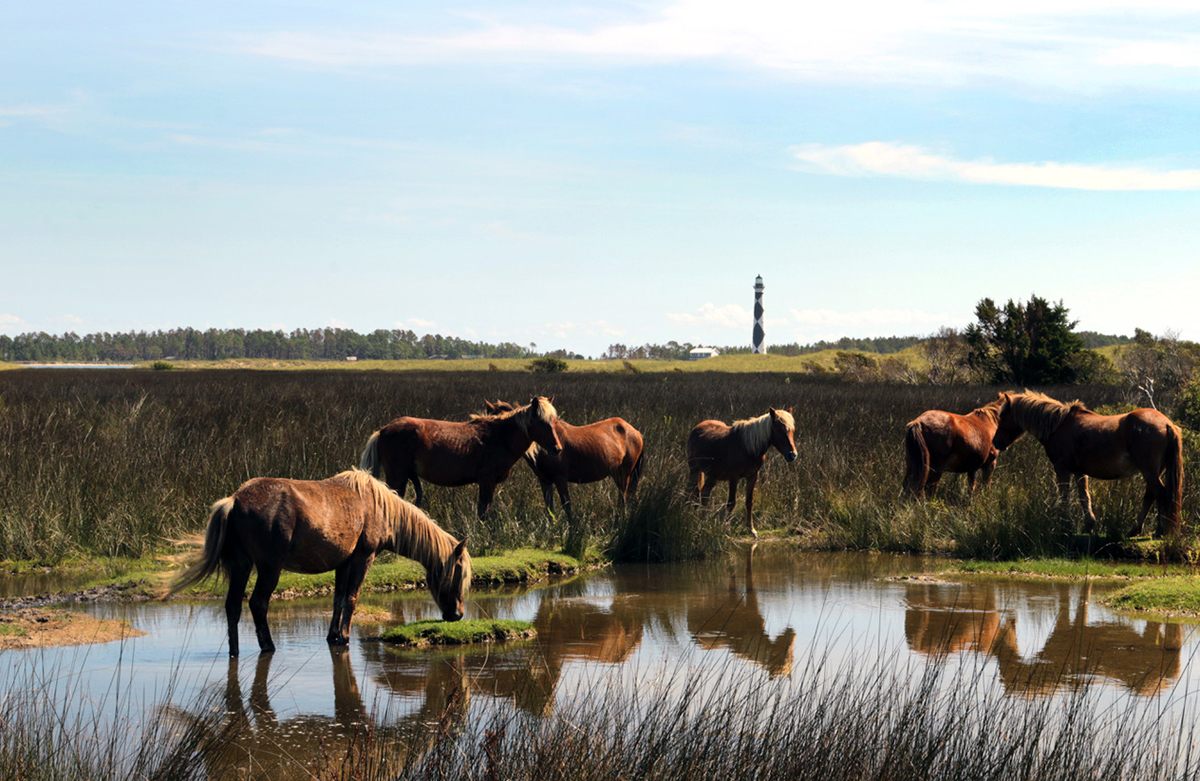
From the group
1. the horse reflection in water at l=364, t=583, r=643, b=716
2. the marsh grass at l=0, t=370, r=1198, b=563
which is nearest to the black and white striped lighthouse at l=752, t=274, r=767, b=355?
the marsh grass at l=0, t=370, r=1198, b=563

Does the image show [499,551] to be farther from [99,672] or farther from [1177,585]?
[1177,585]

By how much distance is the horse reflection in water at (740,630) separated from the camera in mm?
6648


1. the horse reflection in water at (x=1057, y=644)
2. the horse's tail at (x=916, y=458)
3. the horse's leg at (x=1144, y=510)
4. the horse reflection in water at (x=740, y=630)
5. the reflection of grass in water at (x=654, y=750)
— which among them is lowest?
the horse reflection in water at (x=740, y=630)

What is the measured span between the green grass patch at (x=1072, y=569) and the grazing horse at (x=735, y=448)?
96.7 inches

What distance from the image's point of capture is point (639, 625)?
7.71m

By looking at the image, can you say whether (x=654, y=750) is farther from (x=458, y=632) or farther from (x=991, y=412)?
(x=991, y=412)

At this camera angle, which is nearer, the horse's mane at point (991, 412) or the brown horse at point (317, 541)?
the brown horse at point (317, 541)

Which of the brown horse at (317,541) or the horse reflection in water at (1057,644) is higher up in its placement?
the brown horse at (317,541)

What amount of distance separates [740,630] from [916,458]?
5.48 meters

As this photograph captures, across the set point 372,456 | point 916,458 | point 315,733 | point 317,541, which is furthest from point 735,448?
point 315,733

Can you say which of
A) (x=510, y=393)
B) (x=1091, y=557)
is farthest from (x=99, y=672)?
(x=510, y=393)

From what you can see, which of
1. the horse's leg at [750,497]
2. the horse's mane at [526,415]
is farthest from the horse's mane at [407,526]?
the horse's leg at [750,497]

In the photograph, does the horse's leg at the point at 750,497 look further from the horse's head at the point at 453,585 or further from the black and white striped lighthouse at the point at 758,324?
the black and white striped lighthouse at the point at 758,324

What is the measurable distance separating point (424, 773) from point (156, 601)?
17.3ft
